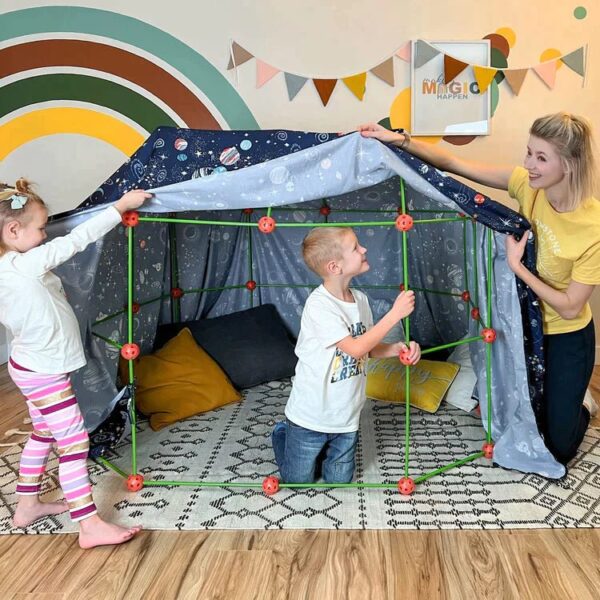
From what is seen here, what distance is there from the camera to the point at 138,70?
10.3 feet

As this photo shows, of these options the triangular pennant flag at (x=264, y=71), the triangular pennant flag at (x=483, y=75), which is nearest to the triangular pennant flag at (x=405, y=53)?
the triangular pennant flag at (x=483, y=75)

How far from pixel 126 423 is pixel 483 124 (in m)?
2.21

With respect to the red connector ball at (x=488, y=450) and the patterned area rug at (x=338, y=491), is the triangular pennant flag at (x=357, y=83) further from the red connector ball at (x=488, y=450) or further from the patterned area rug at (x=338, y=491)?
the red connector ball at (x=488, y=450)

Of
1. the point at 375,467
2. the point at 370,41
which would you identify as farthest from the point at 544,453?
the point at 370,41

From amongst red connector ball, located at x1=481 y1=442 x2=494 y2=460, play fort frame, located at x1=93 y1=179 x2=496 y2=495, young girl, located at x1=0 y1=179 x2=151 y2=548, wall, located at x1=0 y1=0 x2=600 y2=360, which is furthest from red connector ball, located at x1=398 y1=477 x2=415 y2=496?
wall, located at x1=0 y1=0 x2=600 y2=360

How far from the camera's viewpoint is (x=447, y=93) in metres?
3.11

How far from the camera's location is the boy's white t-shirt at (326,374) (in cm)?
188

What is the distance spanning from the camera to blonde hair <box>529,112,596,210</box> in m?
1.85

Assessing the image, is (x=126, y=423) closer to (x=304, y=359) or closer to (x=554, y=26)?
(x=304, y=359)

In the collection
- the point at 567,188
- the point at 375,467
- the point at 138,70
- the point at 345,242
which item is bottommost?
the point at 375,467

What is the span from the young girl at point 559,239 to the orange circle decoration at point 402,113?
3.39 ft

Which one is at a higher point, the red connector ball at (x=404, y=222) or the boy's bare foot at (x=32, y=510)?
the red connector ball at (x=404, y=222)

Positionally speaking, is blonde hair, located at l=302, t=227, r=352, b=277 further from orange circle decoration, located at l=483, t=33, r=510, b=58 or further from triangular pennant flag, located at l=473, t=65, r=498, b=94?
orange circle decoration, located at l=483, t=33, r=510, b=58

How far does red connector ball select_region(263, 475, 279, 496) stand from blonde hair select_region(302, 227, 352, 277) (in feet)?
2.12
